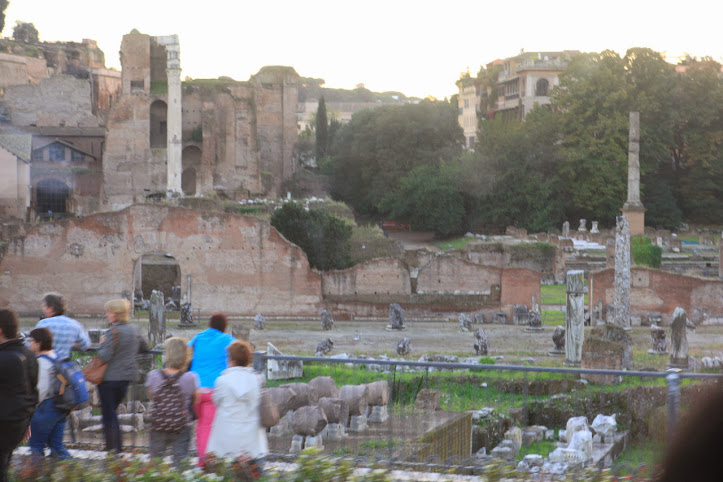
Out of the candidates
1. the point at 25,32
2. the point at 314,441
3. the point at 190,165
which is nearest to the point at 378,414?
the point at 314,441

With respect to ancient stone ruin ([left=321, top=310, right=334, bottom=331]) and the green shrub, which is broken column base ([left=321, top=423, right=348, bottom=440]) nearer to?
ancient stone ruin ([left=321, top=310, right=334, bottom=331])

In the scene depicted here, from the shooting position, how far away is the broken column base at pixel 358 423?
34.5ft

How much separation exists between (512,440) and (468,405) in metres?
1.00

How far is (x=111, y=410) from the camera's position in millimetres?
7457

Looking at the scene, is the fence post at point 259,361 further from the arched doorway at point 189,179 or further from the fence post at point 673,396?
the arched doorway at point 189,179

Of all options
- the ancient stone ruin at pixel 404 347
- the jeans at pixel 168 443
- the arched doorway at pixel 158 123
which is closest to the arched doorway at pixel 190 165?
the arched doorway at pixel 158 123

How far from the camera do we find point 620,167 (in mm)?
45562

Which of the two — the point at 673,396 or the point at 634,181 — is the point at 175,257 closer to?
the point at 634,181

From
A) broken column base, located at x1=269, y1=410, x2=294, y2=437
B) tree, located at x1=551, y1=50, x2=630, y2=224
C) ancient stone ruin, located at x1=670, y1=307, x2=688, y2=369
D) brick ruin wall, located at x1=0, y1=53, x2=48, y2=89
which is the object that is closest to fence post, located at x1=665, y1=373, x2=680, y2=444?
broken column base, located at x1=269, y1=410, x2=294, y2=437

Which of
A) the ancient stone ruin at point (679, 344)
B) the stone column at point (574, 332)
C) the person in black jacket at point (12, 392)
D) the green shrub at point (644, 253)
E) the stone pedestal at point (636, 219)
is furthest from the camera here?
Result: the stone pedestal at point (636, 219)

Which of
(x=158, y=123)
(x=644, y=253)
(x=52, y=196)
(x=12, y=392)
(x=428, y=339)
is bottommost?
(x=428, y=339)

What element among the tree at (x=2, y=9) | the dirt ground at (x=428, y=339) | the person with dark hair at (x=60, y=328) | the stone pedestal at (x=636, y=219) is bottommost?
the dirt ground at (x=428, y=339)

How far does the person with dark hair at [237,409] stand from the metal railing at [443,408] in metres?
0.70

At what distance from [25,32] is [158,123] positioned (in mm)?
34617
